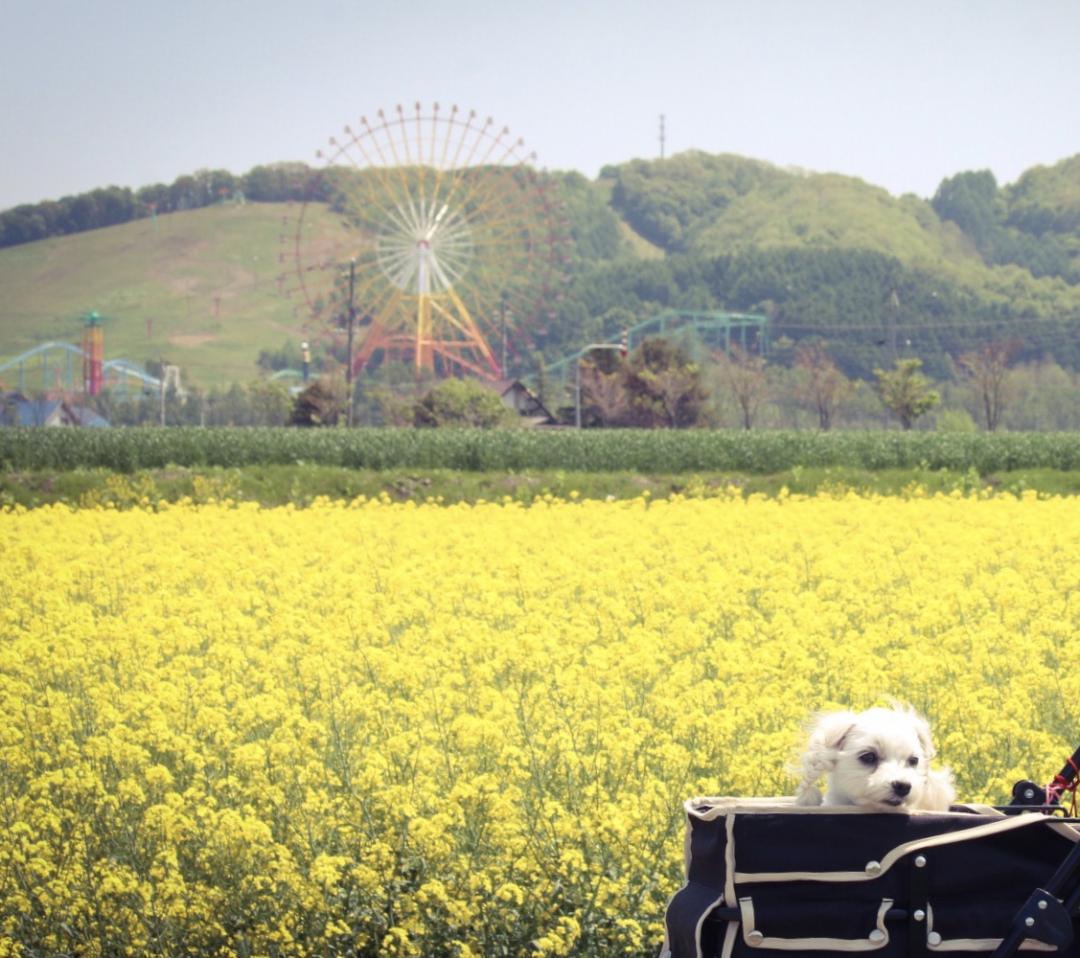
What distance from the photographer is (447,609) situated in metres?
9.11

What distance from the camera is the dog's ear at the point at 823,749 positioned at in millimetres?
3631

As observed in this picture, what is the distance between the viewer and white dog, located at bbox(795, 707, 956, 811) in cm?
345

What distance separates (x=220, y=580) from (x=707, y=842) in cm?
769

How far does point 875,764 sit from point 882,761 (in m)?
0.02

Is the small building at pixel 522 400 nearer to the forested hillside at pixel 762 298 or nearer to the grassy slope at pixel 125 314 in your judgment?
the forested hillside at pixel 762 298

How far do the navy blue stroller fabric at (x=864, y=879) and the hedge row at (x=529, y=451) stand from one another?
34373 mm

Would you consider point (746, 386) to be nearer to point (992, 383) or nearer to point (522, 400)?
point (992, 383)

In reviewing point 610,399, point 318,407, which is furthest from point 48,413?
point 610,399

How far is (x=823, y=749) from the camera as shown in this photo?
3.66 metres

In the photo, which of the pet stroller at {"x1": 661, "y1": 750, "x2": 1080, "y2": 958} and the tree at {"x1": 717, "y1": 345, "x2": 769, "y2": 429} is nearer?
the pet stroller at {"x1": 661, "y1": 750, "x2": 1080, "y2": 958}

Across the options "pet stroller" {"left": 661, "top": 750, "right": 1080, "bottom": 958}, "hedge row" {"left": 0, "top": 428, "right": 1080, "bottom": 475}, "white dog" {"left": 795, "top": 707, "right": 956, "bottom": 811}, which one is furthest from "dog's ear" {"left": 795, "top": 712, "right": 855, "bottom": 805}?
"hedge row" {"left": 0, "top": 428, "right": 1080, "bottom": 475}

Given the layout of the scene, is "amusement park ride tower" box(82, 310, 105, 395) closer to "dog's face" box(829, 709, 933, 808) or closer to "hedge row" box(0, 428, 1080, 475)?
"hedge row" box(0, 428, 1080, 475)

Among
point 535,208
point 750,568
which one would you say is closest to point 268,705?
point 750,568

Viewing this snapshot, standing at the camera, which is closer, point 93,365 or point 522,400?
point 522,400
